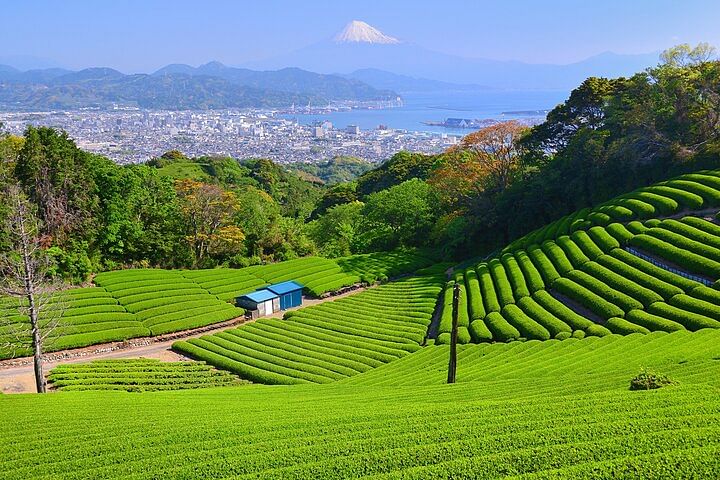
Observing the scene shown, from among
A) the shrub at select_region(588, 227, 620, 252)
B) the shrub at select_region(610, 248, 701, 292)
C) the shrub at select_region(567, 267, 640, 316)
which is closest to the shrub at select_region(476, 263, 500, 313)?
the shrub at select_region(567, 267, 640, 316)

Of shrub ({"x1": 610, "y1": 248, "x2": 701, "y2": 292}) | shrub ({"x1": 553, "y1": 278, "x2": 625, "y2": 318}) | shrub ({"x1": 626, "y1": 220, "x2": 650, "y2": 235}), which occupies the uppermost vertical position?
shrub ({"x1": 626, "y1": 220, "x2": 650, "y2": 235})

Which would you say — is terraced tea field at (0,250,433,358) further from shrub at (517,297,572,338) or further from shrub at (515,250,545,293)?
shrub at (517,297,572,338)

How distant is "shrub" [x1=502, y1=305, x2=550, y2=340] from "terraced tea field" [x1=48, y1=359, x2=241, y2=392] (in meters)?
14.8

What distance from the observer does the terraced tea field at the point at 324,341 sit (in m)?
28.1

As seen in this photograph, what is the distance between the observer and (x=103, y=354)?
31.4m

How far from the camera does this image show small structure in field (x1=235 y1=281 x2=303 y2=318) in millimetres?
38969

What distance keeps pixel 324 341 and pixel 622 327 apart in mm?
15563

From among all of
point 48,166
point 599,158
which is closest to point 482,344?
point 599,158

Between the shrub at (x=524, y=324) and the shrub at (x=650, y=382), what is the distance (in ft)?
39.3

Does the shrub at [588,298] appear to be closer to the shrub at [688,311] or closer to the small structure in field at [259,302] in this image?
the shrub at [688,311]

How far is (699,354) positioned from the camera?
65.0 ft

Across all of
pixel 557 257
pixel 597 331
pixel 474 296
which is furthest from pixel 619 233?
pixel 597 331

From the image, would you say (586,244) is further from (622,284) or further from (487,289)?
(487,289)

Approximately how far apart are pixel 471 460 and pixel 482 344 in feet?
61.1
